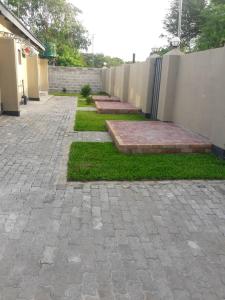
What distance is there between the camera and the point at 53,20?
30281 millimetres

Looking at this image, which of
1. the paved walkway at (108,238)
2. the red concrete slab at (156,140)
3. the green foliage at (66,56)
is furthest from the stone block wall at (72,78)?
the paved walkway at (108,238)

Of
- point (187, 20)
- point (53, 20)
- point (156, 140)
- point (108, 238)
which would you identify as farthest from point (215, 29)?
point (108, 238)

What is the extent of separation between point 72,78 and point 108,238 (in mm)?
22553

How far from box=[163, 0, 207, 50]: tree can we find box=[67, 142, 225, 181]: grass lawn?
25.5 metres

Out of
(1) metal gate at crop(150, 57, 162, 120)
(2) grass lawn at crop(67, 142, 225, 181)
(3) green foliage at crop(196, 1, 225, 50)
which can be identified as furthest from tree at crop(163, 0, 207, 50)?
(2) grass lawn at crop(67, 142, 225, 181)

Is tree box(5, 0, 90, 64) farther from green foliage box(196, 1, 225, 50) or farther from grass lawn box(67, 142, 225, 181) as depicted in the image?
grass lawn box(67, 142, 225, 181)

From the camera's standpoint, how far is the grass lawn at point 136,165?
456 cm

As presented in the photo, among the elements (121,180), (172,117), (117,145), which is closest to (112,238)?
(121,180)

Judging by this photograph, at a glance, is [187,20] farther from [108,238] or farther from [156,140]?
[108,238]

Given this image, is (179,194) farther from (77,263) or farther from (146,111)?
(146,111)

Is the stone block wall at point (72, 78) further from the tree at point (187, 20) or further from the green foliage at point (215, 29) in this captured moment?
the tree at point (187, 20)

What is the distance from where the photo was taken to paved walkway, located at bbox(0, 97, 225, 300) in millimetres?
A: 2209

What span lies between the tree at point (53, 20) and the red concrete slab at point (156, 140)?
25017 millimetres

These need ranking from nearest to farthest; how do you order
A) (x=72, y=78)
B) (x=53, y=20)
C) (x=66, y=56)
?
(x=72, y=78) → (x=53, y=20) → (x=66, y=56)
